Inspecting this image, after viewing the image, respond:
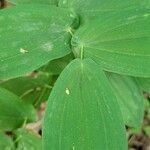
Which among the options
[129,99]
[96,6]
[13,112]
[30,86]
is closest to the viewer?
[96,6]

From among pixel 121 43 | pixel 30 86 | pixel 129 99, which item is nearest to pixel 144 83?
pixel 129 99

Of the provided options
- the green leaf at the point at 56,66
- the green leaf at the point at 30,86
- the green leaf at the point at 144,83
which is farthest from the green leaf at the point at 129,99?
the green leaf at the point at 30,86

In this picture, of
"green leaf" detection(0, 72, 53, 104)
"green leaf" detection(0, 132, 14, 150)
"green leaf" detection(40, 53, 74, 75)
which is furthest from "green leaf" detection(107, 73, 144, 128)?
"green leaf" detection(0, 132, 14, 150)

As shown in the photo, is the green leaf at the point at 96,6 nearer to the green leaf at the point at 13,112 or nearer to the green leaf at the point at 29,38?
the green leaf at the point at 29,38

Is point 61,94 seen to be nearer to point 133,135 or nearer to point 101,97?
point 101,97

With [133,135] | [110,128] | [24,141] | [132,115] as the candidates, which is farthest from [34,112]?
[133,135]

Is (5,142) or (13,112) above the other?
(13,112)

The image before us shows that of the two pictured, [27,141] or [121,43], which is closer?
[121,43]

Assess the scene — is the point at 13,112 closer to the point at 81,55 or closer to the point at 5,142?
the point at 5,142
